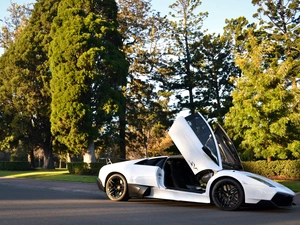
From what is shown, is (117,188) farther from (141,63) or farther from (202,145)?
(141,63)

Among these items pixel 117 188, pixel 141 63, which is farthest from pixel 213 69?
pixel 117 188

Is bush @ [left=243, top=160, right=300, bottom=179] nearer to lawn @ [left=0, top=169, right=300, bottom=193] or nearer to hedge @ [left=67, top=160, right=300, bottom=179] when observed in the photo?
hedge @ [left=67, top=160, right=300, bottom=179]

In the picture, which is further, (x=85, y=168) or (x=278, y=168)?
(x=85, y=168)

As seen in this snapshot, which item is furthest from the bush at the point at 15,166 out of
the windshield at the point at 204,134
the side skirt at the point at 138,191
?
the windshield at the point at 204,134

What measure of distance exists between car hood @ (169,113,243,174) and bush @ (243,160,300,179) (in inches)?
426

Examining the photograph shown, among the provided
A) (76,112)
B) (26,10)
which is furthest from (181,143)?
(26,10)

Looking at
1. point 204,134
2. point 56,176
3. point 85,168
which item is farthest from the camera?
point 85,168

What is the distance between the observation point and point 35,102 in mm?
33250

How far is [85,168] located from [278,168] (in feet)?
38.7

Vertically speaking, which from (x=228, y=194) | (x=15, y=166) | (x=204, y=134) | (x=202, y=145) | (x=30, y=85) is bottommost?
(x=228, y=194)

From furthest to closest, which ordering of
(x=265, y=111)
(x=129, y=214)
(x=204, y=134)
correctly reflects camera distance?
(x=265, y=111)
(x=204, y=134)
(x=129, y=214)

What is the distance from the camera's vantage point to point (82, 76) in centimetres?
2634

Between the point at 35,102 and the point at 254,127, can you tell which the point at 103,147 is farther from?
the point at 254,127

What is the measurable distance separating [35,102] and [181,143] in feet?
85.0
